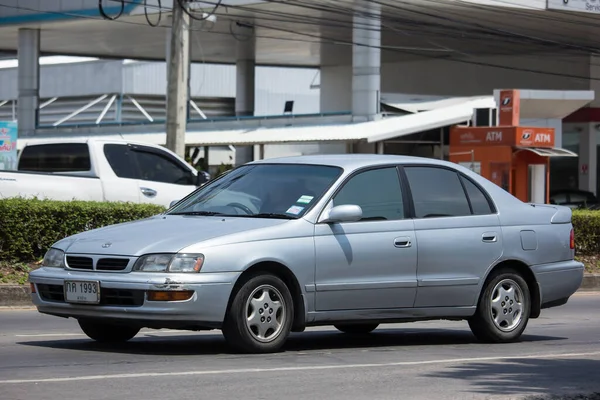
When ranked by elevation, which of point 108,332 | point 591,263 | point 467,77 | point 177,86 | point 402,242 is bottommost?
point 108,332

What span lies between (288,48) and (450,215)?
4113cm

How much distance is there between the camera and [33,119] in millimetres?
45312

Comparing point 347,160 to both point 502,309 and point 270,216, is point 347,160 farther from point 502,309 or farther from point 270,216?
point 502,309

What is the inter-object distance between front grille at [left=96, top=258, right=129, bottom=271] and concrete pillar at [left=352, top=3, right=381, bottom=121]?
93.9ft

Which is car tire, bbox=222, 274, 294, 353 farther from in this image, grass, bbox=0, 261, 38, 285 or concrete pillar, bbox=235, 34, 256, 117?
concrete pillar, bbox=235, 34, 256, 117

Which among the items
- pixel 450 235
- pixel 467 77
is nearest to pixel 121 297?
pixel 450 235

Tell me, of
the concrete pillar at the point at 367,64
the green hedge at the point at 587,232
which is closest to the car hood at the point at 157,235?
the green hedge at the point at 587,232

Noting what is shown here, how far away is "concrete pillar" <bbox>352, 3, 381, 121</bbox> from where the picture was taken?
3712 centimetres

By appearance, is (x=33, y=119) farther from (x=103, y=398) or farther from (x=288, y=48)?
(x=103, y=398)

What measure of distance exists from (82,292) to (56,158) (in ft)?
30.7

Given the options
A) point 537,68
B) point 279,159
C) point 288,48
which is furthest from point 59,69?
point 279,159

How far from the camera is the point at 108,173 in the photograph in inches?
680

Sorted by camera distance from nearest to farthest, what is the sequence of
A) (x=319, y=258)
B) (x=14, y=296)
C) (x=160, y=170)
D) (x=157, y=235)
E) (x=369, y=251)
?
(x=157, y=235), (x=319, y=258), (x=369, y=251), (x=14, y=296), (x=160, y=170)

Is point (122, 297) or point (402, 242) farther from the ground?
point (402, 242)
